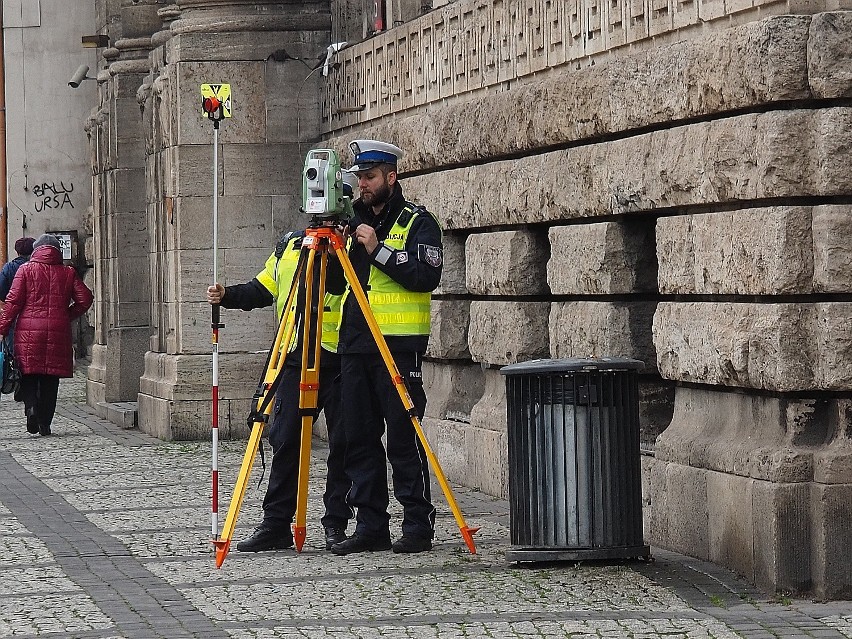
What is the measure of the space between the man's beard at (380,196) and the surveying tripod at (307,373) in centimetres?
34

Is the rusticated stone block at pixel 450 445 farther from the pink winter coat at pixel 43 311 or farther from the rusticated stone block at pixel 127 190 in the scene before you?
the rusticated stone block at pixel 127 190

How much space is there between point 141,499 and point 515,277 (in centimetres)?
263

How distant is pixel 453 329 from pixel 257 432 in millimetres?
3558

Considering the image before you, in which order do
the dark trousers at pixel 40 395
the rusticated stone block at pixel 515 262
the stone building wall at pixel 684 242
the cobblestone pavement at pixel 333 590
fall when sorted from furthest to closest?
the dark trousers at pixel 40 395 < the rusticated stone block at pixel 515 262 < the stone building wall at pixel 684 242 < the cobblestone pavement at pixel 333 590

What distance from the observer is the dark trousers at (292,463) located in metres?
9.45

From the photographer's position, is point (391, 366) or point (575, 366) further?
point (391, 366)

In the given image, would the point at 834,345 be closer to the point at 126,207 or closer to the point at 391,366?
the point at 391,366

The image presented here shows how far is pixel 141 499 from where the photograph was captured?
11.6 metres

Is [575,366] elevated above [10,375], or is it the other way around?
[575,366]

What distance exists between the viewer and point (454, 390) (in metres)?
12.5

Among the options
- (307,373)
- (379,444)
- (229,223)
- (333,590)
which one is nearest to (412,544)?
(379,444)

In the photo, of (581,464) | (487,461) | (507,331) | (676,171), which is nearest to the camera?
(581,464)

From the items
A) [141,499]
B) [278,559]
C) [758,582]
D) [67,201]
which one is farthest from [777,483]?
[67,201]

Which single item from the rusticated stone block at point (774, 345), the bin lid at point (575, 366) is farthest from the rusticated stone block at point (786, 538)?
the bin lid at point (575, 366)
